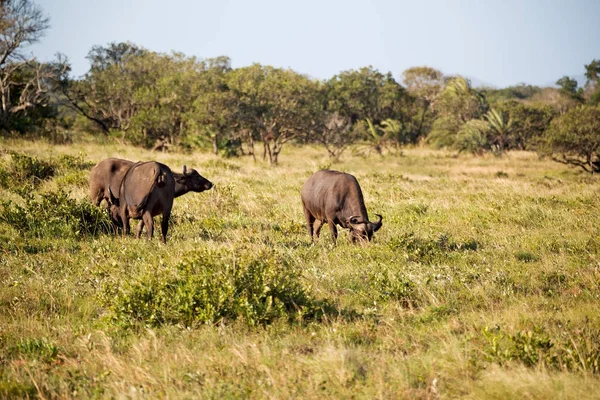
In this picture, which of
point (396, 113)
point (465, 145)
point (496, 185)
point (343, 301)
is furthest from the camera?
point (396, 113)

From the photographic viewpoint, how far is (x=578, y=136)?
3008cm

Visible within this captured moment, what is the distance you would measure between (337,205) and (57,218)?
231 inches

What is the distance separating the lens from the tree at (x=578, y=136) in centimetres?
3000

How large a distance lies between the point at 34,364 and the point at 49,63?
1289 inches

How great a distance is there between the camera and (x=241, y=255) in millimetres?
7133

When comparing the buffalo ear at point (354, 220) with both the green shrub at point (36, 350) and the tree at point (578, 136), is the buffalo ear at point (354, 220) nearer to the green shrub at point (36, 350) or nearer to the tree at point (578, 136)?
the green shrub at point (36, 350)

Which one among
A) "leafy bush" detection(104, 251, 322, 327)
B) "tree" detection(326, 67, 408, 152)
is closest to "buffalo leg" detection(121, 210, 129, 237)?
"leafy bush" detection(104, 251, 322, 327)

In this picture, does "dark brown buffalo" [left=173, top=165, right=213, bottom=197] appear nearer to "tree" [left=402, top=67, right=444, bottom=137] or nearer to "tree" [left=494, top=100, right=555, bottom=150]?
"tree" [left=494, top=100, right=555, bottom=150]

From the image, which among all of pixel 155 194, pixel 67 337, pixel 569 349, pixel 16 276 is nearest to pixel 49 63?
pixel 155 194

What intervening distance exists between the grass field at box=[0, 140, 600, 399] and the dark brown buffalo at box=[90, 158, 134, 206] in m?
1.07

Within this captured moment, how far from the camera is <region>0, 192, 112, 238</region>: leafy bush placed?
10586 mm

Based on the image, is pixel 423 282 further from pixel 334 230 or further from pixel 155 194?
pixel 155 194

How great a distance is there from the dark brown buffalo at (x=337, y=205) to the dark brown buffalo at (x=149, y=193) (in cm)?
326

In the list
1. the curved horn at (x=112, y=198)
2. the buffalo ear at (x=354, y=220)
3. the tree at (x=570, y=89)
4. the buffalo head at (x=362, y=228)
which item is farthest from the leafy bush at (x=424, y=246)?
the tree at (x=570, y=89)
